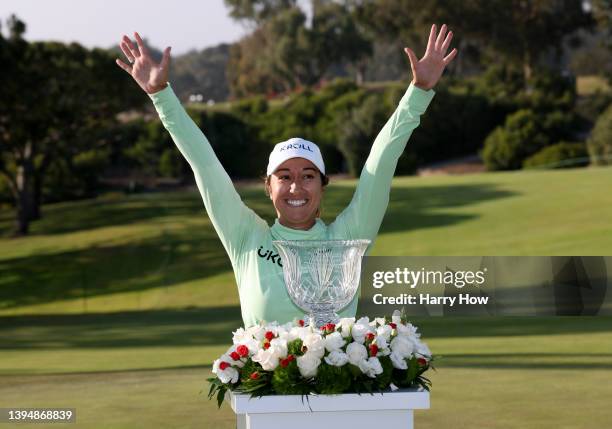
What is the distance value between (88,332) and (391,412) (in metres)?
23.4

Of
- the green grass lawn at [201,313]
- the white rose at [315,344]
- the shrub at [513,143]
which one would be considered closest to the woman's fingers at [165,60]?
the white rose at [315,344]

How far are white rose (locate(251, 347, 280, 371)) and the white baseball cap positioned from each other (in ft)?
3.53

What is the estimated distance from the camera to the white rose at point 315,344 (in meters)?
4.75

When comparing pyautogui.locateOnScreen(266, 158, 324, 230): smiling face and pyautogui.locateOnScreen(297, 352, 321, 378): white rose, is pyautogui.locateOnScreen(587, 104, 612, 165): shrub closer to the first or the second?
pyautogui.locateOnScreen(266, 158, 324, 230): smiling face

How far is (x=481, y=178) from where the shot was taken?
5309 centimetres

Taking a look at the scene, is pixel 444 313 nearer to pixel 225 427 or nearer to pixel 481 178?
pixel 225 427

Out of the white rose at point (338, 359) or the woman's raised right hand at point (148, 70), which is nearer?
the white rose at point (338, 359)

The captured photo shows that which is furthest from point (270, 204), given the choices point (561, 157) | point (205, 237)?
point (561, 157)

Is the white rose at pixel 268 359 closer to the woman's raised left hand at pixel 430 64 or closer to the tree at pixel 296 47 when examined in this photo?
the woman's raised left hand at pixel 430 64

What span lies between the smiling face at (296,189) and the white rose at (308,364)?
993 mm

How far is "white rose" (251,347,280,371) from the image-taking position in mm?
4711

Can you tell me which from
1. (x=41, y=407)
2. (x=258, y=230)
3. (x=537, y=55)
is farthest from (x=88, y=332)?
(x=537, y=55)

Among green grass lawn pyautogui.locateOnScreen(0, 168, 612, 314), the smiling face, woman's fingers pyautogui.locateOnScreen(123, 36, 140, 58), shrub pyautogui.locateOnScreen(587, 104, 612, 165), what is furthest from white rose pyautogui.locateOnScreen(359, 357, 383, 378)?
shrub pyautogui.locateOnScreen(587, 104, 612, 165)

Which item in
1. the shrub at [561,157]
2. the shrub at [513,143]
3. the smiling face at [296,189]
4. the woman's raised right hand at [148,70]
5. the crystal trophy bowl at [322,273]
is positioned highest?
the shrub at [513,143]
